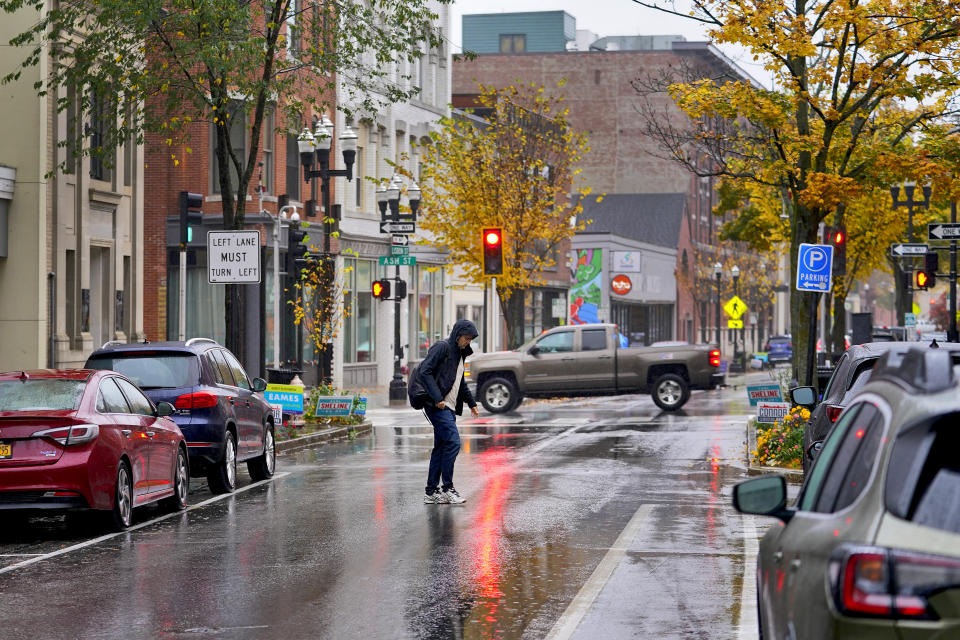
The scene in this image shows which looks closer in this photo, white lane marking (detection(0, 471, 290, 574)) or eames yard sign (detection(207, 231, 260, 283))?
white lane marking (detection(0, 471, 290, 574))

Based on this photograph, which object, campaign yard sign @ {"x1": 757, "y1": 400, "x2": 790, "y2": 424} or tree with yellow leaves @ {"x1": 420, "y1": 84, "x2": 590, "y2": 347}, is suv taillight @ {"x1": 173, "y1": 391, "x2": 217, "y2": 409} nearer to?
campaign yard sign @ {"x1": 757, "y1": 400, "x2": 790, "y2": 424}

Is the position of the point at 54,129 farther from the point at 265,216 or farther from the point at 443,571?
the point at 443,571

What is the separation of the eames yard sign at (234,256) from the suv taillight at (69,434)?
1110 cm

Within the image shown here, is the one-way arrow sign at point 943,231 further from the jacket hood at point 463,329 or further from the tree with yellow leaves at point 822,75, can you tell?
the jacket hood at point 463,329

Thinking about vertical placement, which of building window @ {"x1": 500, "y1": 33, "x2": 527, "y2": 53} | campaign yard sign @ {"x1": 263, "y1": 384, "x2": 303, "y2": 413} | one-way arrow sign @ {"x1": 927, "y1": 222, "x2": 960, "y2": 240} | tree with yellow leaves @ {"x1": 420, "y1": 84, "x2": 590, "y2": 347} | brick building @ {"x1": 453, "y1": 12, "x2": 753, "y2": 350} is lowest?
campaign yard sign @ {"x1": 263, "y1": 384, "x2": 303, "y2": 413}

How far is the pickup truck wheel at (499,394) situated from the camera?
113 ft

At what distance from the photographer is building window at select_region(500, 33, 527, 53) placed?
3939 inches

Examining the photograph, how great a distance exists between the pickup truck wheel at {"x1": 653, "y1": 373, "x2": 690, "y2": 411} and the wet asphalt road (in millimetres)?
14247

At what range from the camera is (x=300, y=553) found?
39.0ft

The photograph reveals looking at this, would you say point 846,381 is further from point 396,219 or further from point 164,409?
point 396,219

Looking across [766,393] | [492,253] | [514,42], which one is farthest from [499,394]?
[514,42]

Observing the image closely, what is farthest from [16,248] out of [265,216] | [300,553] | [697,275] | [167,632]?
[697,275]

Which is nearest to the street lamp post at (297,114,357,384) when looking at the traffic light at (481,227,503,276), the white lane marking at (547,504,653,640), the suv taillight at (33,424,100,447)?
the traffic light at (481,227,503,276)

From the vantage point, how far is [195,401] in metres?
16.5
